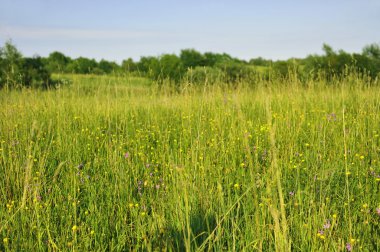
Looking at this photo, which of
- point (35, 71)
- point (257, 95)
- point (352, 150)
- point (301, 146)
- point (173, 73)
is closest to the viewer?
point (352, 150)

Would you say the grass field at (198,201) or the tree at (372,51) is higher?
the tree at (372,51)

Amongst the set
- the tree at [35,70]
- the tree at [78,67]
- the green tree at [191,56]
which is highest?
the green tree at [191,56]

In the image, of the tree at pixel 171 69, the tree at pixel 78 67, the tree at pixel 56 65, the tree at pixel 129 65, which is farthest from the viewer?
the tree at pixel 171 69

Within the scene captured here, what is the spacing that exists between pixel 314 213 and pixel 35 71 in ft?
60.5

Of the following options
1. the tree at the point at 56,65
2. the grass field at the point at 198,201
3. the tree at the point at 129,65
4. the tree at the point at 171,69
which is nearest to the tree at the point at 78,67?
the tree at the point at 56,65

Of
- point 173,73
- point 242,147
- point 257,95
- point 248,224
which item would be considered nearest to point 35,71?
point 173,73

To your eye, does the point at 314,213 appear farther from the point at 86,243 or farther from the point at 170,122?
the point at 170,122

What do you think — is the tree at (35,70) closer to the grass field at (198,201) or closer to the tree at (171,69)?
the tree at (171,69)

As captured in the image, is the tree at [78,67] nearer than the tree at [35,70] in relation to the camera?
Yes

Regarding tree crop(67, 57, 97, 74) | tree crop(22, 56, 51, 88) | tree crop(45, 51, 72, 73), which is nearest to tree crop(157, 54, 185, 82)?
tree crop(45, 51, 72, 73)

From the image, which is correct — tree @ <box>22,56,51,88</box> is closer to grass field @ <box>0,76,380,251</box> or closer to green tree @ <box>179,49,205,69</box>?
green tree @ <box>179,49,205,69</box>

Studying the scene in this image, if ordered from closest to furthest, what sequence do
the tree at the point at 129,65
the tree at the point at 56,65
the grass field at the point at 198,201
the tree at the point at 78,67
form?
the grass field at the point at 198,201 < the tree at the point at 78,67 < the tree at the point at 56,65 < the tree at the point at 129,65

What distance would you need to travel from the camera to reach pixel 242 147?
311 cm

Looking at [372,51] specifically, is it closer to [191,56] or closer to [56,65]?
[191,56]
